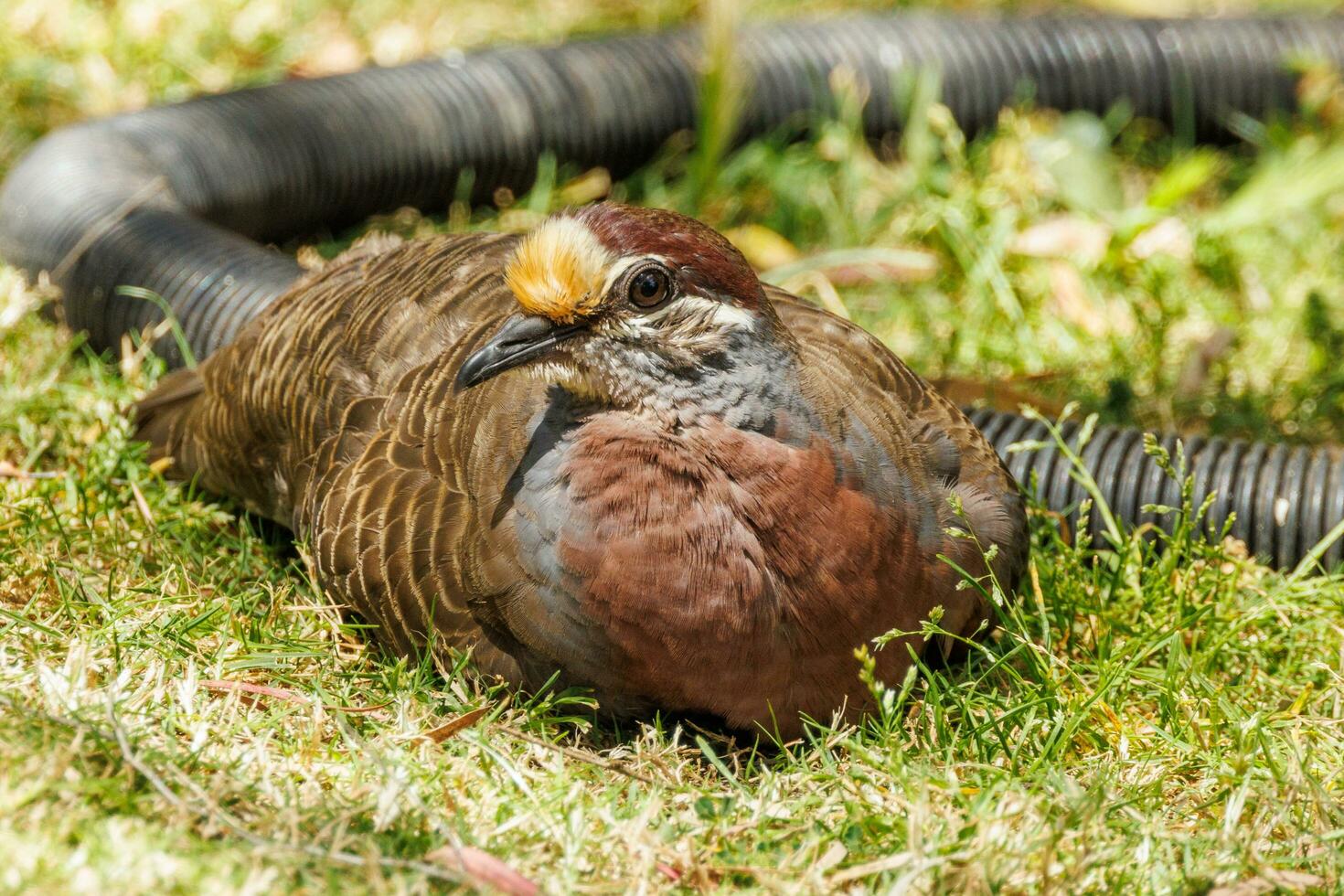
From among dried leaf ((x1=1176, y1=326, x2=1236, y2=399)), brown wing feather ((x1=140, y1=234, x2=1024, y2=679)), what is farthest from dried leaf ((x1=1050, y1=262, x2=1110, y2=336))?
brown wing feather ((x1=140, y1=234, x2=1024, y2=679))

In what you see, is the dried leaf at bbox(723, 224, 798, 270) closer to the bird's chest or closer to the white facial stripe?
the white facial stripe

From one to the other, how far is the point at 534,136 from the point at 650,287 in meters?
2.90

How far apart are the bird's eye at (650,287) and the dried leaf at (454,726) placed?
888mm

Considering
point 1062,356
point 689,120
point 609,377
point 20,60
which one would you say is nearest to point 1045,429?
point 1062,356

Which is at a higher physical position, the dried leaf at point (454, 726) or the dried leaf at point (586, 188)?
the dried leaf at point (586, 188)

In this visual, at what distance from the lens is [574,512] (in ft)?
9.15

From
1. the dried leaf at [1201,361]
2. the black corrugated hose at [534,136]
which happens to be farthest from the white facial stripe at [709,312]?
the dried leaf at [1201,361]

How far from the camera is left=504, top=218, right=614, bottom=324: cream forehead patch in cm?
279

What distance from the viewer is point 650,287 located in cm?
282

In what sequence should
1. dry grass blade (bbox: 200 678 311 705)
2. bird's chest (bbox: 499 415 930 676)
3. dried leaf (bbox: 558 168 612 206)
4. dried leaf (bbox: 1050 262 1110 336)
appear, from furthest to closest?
1. dried leaf (bbox: 558 168 612 206)
2. dried leaf (bbox: 1050 262 1110 336)
3. dry grass blade (bbox: 200 678 311 705)
4. bird's chest (bbox: 499 415 930 676)

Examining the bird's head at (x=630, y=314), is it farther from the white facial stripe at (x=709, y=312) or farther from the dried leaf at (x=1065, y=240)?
the dried leaf at (x=1065, y=240)

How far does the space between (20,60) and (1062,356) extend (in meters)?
3.86

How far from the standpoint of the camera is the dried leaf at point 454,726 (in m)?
2.91

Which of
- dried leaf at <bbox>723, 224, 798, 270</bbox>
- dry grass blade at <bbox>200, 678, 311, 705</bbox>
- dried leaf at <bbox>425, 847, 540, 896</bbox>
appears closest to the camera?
dried leaf at <bbox>425, 847, 540, 896</bbox>
